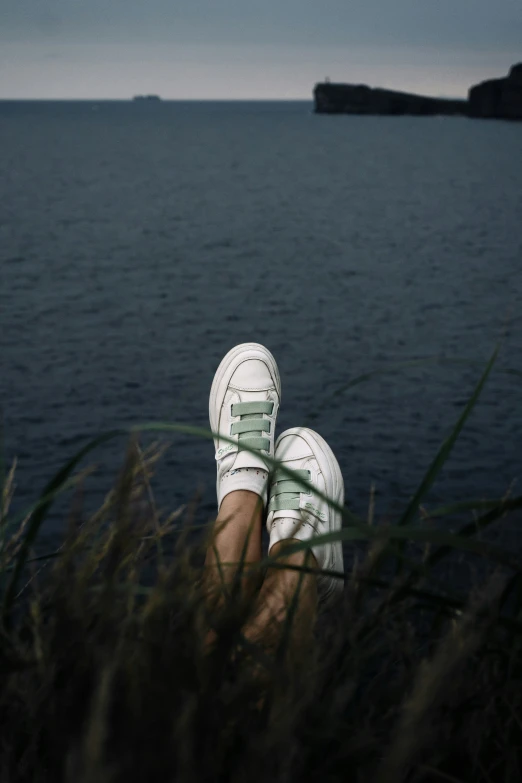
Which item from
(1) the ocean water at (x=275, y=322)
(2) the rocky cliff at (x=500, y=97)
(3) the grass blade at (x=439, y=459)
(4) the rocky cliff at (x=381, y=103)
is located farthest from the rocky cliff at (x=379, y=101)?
(3) the grass blade at (x=439, y=459)

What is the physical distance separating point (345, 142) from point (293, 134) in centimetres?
1946

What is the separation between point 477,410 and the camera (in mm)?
7203

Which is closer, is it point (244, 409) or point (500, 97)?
point (244, 409)

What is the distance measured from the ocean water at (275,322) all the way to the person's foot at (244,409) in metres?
0.75

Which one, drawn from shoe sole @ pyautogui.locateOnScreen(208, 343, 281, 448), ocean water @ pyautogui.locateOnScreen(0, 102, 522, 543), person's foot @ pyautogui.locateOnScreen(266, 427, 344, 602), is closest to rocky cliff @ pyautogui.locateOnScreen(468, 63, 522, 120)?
ocean water @ pyautogui.locateOnScreen(0, 102, 522, 543)

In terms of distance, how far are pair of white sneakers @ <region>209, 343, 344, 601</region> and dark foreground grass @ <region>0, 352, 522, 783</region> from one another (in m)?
0.62

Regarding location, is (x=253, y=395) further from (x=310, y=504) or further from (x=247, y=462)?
(x=310, y=504)

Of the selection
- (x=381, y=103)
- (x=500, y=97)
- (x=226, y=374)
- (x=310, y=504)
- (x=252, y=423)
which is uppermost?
(x=381, y=103)

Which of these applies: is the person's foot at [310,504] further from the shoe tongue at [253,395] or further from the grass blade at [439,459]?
the grass blade at [439,459]

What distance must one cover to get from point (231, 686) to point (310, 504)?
1473mm

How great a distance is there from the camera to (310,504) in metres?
2.33

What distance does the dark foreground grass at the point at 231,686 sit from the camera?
0.72m

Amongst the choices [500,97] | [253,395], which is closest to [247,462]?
[253,395]

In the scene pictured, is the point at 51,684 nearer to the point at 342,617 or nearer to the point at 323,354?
the point at 342,617
